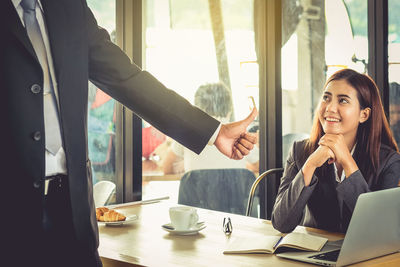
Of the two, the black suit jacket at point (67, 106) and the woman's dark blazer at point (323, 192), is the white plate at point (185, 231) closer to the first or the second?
the woman's dark blazer at point (323, 192)

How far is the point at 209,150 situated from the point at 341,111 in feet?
3.79

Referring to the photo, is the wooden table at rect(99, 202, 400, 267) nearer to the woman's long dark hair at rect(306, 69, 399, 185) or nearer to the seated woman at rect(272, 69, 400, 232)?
the seated woman at rect(272, 69, 400, 232)

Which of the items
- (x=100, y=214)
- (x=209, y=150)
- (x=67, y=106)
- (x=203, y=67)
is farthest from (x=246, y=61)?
→ (x=67, y=106)

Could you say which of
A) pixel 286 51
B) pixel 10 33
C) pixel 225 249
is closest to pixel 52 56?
pixel 10 33

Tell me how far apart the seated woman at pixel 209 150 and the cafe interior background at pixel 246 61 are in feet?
0.10

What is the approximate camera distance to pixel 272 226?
6.03 ft

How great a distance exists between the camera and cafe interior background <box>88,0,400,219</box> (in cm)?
255

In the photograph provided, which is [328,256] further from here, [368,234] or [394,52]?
[394,52]

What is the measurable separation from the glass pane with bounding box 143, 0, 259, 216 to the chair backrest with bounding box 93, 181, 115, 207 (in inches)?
11.6

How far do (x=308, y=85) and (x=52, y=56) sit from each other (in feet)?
7.76

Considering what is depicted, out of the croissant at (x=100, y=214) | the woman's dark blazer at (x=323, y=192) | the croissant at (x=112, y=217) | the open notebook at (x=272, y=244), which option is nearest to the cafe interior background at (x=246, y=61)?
the croissant at (x=100, y=214)

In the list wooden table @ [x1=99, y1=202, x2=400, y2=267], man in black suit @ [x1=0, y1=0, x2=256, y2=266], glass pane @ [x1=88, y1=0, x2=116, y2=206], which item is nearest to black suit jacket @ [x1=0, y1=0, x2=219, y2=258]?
man in black suit @ [x1=0, y1=0, x2=256, y2=266]

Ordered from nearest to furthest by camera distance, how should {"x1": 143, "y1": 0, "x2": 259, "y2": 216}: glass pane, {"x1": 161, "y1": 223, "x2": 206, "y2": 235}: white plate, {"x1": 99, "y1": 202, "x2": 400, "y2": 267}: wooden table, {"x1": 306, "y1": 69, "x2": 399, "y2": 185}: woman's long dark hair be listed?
{"x1": 99, "y1": 202, "x2": 400, "y2": 267}: wooden table < {"x1": 161, "y1": 223, "x2": 206, "y2": 235}: white plate < {"x1": 306, "y1": 69, "x2": 399, "y2": 185}: woman's long dark hair < {"x1": 143, "y1": 0, "x2": 259, "y2": 216}: glass pane

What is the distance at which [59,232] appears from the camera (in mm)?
1026
